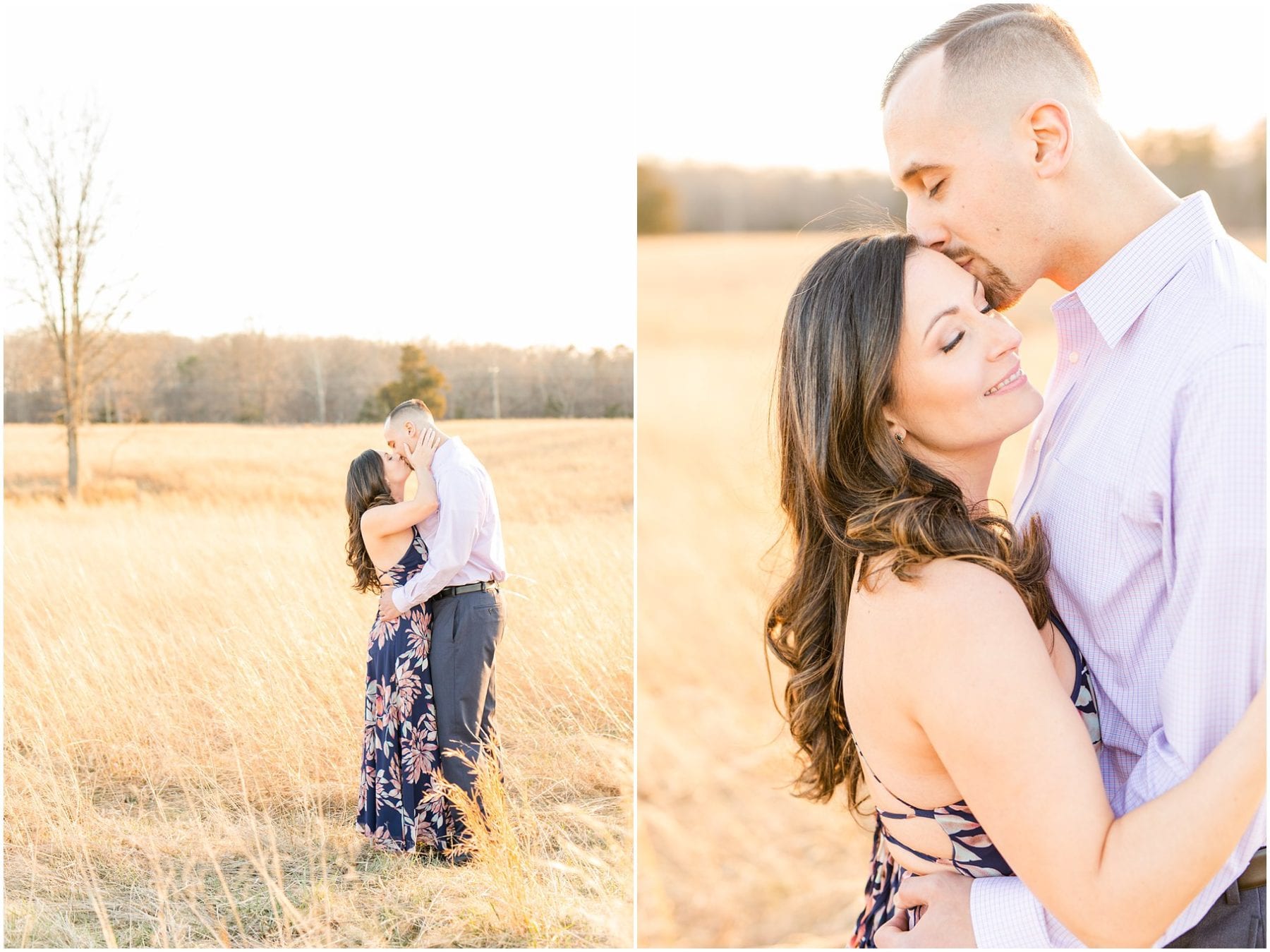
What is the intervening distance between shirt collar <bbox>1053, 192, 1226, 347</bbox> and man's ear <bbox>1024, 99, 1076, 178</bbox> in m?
0.19

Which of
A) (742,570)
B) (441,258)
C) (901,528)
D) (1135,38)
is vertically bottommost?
(742,570)

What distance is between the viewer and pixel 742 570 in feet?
23.2

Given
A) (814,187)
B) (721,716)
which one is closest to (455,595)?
(721,716)

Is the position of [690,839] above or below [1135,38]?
below

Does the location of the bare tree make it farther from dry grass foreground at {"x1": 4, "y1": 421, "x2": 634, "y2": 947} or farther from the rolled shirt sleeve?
the rolled shirt sleeve

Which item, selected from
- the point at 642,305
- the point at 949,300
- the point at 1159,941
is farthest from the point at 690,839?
the point at 642,305

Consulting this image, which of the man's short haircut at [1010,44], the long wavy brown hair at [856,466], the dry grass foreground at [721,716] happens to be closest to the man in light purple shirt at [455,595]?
the dry grass foreground at [721,716]

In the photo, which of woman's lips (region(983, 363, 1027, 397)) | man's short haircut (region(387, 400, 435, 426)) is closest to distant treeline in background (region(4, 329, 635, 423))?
man's short haircut (region(387, 400, 435, 426))

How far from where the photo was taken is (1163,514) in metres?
1.62

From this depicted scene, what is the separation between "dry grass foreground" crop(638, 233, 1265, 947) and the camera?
418 centimetres

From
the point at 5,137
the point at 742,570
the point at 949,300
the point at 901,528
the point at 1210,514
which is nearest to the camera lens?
the point at 1210,514

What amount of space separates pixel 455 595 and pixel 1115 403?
1.64 meters

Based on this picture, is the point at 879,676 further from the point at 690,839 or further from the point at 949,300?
the point at 690,839

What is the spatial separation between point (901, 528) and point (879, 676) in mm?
235
